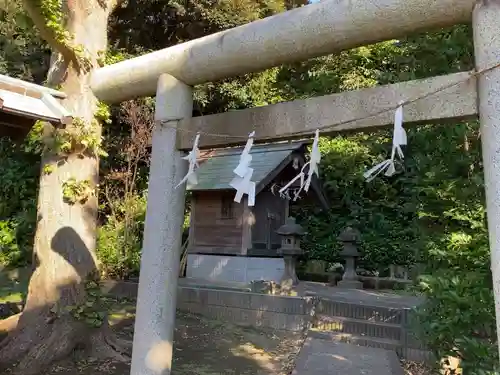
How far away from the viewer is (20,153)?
13.9m

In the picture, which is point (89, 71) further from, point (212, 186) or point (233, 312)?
point (212, 186)

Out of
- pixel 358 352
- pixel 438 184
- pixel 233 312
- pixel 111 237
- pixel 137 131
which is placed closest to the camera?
pixel 438 184

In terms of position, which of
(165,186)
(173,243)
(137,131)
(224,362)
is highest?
(137,131)

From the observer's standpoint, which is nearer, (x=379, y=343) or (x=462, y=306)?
(x=462, y=306)

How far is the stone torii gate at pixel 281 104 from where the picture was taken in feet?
7.38

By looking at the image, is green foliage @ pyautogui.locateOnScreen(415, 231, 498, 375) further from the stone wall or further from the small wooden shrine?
the small wooden shrine

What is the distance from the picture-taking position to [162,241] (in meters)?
3.24

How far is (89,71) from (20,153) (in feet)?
34.3

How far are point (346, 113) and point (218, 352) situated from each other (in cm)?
454

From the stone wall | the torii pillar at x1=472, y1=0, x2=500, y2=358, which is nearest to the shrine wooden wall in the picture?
the stone wall

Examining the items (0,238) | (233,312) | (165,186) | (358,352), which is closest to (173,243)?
(165,186)

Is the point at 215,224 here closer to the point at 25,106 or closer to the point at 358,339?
the point at 358,339

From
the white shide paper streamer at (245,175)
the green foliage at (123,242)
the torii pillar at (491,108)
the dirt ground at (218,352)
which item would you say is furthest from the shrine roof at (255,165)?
the torii pillar at (491,108)

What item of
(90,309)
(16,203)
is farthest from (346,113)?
(16,203)
